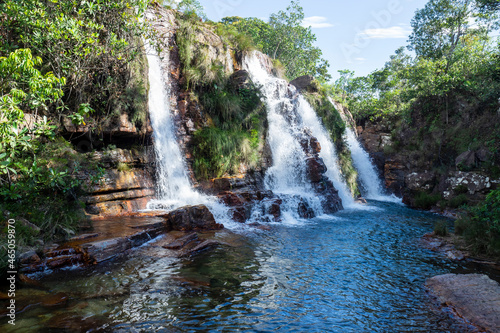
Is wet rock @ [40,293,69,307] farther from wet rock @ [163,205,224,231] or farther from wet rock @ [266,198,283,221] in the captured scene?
wet rock @ [266,198,283,221]

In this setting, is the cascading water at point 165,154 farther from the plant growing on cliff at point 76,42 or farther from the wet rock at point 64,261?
the wet rock at point 64,261

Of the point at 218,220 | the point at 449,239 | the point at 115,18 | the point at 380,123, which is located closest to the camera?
the point at 449,239

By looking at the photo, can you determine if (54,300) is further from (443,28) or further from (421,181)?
(443,28)

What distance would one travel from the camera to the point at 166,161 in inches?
483

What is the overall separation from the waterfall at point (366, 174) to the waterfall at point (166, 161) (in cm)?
1367

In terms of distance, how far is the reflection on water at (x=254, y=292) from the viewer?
405cm

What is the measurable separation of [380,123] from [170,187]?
20.8 metres

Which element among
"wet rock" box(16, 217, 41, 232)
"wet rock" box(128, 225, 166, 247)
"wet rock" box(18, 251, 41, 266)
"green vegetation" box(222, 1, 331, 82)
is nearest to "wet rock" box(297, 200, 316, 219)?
"wet rock" box(128, 225, 166, 247)

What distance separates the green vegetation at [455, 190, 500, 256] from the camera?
7.03m

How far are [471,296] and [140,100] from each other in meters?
11.1

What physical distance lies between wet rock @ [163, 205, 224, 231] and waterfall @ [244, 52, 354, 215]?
13.7 ft

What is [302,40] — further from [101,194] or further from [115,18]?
[101,194]

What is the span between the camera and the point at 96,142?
1030 centimetres

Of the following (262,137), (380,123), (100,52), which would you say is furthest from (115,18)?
(380,123)
